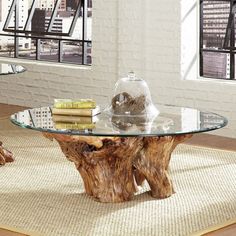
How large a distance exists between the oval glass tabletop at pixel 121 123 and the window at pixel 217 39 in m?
2.07

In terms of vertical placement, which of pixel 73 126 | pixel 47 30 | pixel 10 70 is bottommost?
pixel 73 126

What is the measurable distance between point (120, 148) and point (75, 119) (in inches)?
14.9

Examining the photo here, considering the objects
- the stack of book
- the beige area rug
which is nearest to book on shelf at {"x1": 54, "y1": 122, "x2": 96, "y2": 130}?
the stack of book

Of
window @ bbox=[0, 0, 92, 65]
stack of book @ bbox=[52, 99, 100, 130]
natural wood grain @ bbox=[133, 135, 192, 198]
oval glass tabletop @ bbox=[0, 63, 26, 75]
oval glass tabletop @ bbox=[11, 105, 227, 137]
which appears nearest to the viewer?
oval glass tabletop @ bbox=[11, 105, 227, 137]

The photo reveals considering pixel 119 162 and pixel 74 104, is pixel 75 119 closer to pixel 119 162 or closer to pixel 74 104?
pixel 74 104

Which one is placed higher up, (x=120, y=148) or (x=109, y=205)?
(x=120, y=148)

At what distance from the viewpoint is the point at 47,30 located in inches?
327

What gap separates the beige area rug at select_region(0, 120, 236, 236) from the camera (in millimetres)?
4094

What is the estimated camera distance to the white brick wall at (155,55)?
6918 mm

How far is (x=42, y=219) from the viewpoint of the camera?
4.23 metres

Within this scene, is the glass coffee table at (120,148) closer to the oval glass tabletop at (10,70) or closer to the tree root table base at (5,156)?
the tree root table base at (5,156)

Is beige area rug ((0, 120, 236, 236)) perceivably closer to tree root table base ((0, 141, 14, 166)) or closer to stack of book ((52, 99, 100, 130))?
tree root table base ((0, 141, 14, 166))

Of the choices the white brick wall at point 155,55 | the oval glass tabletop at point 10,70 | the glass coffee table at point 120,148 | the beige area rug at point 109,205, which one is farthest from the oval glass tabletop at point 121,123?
the white brick wall at point 155,55

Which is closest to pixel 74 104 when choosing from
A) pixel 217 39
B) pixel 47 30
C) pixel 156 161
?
pixel 156 161
